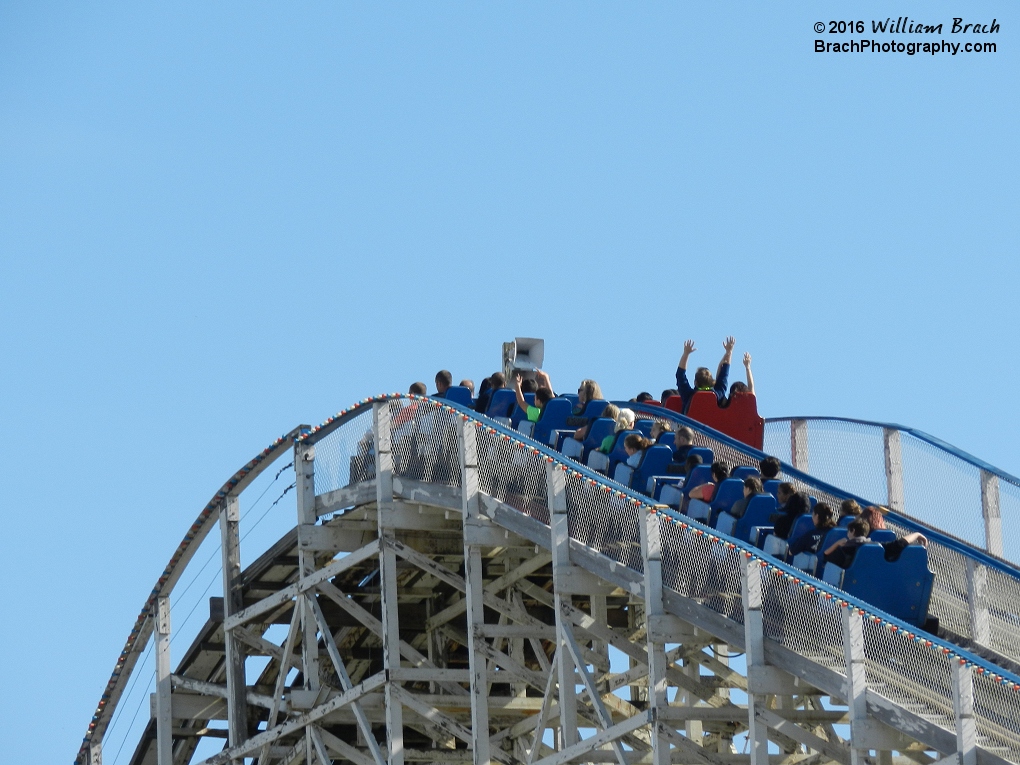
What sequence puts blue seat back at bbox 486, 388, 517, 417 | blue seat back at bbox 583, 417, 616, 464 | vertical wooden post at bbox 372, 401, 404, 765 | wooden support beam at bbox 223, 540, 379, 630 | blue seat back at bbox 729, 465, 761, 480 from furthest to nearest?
wooden support beam at bbox 223, 540, 379, 630 → blue seat back at bbox 486, 388, 517, 417 → vertical wooden post at bbox 372, 401, 404, 765 → blue seat back at bbox 583, 417, 616, 464 → blue seat back at bbox 729, 465, 761, 480

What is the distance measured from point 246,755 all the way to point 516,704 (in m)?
3.80

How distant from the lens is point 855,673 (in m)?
18.6

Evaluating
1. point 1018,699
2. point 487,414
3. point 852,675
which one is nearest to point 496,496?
point 487,414

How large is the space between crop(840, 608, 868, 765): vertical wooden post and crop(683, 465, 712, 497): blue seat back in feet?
13.3

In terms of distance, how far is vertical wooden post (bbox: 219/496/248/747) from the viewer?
2862cm

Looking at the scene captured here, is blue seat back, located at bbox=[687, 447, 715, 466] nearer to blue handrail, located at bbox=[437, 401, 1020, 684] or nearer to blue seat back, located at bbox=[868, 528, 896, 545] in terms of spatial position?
blue handrail, located at bbox=[437, 401, 1020, 684]

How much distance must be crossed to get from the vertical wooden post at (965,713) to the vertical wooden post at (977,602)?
2625mm

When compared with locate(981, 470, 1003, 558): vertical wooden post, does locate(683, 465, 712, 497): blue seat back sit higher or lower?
lower

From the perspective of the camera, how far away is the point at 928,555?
20.1 metres

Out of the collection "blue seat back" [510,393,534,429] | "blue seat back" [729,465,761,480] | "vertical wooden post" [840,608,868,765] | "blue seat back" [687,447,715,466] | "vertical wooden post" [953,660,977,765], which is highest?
"blue seat back" [510,393,534,429]

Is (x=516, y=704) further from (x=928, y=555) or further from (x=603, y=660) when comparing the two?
(x=928, y=555)

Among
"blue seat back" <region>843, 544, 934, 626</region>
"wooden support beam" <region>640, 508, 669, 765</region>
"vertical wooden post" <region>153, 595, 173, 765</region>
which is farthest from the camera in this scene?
"vertical wooden post" <region>153, 595, 173, 765</region>

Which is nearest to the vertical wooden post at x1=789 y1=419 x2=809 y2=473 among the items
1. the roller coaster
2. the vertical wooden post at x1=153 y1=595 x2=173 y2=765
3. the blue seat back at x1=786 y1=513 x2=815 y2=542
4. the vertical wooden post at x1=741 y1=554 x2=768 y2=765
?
the roller coaster

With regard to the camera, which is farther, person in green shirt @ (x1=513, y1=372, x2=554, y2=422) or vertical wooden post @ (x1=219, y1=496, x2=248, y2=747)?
vertical wooden post @ (x1=219, y1=496, x2=248, y2=747)
